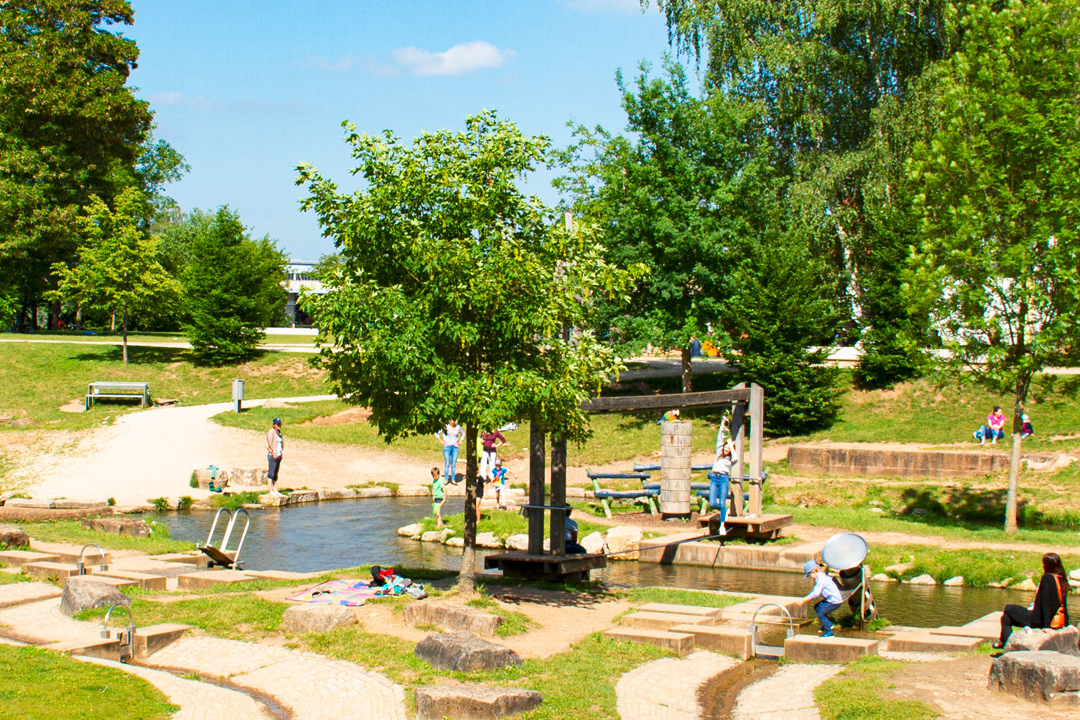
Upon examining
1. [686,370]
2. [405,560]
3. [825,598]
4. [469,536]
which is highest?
[686,370]

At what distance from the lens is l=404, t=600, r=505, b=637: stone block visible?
11023 mm

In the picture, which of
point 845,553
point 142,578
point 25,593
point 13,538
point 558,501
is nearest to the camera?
point 25,593

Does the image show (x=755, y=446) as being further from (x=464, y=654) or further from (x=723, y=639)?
(x=464, y=654)

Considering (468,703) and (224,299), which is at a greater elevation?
(224,299)

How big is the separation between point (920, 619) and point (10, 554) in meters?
13.0

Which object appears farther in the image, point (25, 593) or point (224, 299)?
point (224, 299)

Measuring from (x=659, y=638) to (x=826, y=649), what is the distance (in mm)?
1808

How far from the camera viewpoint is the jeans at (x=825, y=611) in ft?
39.8

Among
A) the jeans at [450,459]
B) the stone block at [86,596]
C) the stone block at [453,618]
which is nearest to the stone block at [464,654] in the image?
the stone block at [453,618]

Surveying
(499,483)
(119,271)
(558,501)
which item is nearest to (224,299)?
(119,271)

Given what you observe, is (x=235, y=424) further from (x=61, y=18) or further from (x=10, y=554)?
(x=61, y=18)

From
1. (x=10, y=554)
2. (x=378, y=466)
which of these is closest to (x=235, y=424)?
(x=378, y=466)

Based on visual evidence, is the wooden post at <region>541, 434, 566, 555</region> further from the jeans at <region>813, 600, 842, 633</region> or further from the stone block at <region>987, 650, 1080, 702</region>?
the stone block at <region>987, 650, 1080, 702</region>

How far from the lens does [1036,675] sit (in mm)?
8180
